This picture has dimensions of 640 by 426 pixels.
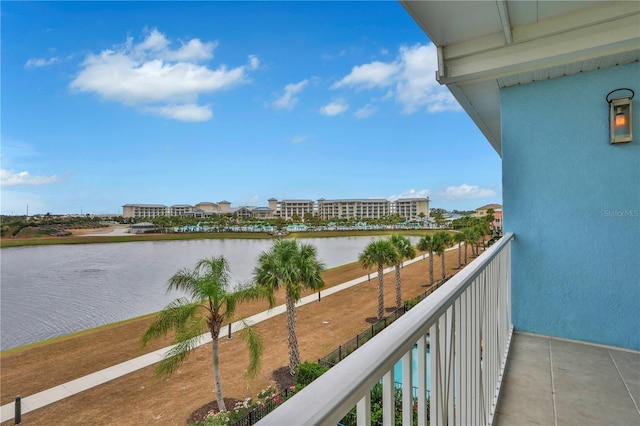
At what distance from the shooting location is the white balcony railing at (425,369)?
1.18 feet

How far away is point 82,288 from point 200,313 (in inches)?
977

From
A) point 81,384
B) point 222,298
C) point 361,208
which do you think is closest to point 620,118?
point 222,298

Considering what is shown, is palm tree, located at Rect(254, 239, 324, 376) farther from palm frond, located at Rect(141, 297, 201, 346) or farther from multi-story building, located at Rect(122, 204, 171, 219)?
multi-story building, located at Rect(122, 204, 171, 219)

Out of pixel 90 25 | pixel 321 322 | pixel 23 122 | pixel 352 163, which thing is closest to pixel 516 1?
pixel 321 322

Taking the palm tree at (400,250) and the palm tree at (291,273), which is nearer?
the palm tree at (291,273)

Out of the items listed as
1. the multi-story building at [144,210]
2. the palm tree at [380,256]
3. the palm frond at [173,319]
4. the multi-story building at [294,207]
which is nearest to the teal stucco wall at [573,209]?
the palm frond at [173,319]

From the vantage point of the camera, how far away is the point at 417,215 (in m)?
97.7

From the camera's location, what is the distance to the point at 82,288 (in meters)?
27.3

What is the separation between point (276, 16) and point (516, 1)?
6558 centimetres

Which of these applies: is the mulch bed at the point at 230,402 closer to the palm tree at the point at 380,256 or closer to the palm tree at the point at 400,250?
the palm tree at the point at 380,256

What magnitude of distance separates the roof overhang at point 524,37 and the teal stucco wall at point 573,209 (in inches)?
9.3

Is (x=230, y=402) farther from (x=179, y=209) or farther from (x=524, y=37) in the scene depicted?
(x=179, y=209)

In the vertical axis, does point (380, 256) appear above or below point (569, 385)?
below

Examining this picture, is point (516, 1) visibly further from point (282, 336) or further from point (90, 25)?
point (90, 25)
